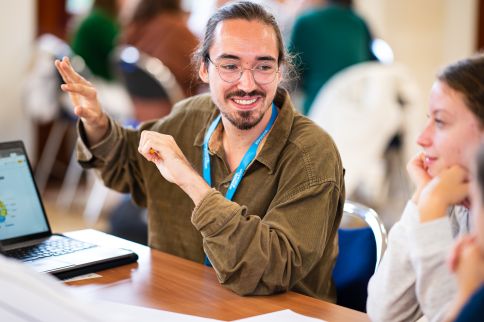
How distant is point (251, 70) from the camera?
1.76m

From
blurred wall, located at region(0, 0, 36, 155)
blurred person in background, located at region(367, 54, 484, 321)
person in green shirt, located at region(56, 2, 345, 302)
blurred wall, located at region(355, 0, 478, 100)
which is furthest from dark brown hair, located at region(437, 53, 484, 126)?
blurred wall, located at region(355, 0, 478, 100)

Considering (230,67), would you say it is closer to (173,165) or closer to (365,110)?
(173,165)

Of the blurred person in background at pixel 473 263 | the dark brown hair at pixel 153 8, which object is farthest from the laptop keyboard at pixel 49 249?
the dark brown hair at pixel 153 8

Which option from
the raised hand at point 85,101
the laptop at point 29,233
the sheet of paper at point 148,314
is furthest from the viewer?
the raised hand at point 85,101

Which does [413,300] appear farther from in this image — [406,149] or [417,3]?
[417,3]

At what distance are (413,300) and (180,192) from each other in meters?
0.74

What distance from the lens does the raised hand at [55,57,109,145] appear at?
1.87 metres

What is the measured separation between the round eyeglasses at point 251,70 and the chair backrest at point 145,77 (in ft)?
7.32

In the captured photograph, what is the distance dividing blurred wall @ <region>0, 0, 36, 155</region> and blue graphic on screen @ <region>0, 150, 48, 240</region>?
3.56 meters

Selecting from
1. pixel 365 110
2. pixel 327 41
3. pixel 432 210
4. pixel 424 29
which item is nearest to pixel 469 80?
pixel 432 210

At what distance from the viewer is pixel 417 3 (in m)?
6.31

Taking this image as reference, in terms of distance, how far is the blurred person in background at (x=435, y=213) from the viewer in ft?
4.12

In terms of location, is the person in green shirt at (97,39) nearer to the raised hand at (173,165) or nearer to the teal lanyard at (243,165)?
the teal lanyard at (243,165)

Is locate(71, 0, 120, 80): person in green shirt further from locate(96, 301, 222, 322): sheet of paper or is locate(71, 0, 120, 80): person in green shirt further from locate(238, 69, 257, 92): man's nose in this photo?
locate(96, 301, 222, 322): sheet of paper
